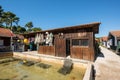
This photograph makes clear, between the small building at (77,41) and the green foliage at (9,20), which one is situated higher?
the green foliage at (9,20)

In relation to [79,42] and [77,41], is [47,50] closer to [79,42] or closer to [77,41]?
[77,41]

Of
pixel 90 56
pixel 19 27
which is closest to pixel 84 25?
pixel 90 56

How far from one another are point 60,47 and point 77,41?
1944mm

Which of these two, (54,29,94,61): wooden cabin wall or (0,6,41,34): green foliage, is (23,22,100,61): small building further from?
(0,6,41,34): green foliage

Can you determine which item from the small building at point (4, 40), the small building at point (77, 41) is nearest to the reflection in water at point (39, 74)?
the small building at point (77, 41)

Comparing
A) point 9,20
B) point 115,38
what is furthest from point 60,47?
point 9,20

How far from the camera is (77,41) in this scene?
34.5ft

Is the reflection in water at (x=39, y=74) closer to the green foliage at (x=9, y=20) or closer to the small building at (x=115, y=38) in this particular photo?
the small building at (x=115, y=38)

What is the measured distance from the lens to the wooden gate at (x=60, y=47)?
11.1m

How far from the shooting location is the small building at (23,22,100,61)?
9398 millimetres

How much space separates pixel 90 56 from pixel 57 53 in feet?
12.1

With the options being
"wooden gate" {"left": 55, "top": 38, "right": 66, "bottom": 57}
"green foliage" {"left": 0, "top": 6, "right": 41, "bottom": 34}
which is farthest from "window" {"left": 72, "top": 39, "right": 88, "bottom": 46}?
"green foliage" {"left": 0, "top": 6, "right": 41, "bottom": 34}

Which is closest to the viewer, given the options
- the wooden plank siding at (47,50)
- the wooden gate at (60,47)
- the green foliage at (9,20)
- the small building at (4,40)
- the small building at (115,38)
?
the wooden gate at (60,47)

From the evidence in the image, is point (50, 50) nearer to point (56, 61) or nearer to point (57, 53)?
point (57, 53)
